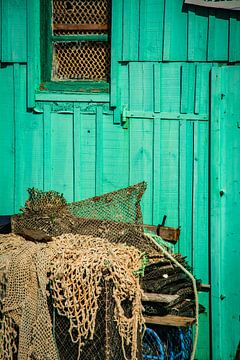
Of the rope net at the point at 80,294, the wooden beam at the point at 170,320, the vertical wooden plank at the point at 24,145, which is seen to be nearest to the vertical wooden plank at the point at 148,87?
the vertical wooden plank at the point at 24,145

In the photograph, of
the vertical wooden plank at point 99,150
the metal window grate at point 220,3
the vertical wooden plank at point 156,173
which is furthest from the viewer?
the vertical wooden plank at point 99,150

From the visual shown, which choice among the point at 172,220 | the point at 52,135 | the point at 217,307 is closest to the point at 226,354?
the point at 217,307

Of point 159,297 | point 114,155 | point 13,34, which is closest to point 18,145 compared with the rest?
point 114,155

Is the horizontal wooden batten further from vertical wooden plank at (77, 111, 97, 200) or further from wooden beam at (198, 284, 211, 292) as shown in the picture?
wooden beam at (198, 284, 211, 292)

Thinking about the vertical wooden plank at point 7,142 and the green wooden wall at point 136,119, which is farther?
the vertical wooden plank at point 7,142

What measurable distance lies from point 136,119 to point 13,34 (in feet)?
5.02

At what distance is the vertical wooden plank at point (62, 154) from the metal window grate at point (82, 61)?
1.47ft

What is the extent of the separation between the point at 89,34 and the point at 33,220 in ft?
6.53

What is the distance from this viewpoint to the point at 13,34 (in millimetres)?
6641

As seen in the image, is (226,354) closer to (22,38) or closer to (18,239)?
(18,239)

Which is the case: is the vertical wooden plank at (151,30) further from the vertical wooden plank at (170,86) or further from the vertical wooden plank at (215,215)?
the vertical wooden plank at (215,215)

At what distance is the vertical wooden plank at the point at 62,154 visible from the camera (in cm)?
662

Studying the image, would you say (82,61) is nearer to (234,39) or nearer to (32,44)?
(32,44)

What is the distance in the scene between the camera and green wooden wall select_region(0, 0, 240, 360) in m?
6.34
